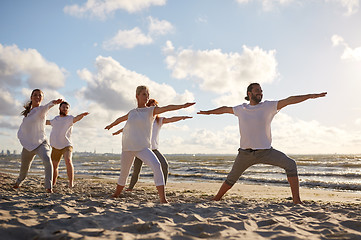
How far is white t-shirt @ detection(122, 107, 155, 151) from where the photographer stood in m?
4.91

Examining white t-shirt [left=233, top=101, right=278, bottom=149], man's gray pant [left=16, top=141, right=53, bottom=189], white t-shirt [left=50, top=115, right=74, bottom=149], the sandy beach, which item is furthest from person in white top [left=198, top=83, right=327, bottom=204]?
white t-shirt [left=50, top=115, right=74, bottom=149]

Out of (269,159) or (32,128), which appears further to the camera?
(32,128)

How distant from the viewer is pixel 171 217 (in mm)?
3584

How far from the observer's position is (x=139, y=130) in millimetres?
4918

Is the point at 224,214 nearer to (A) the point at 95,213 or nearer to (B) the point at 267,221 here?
(B) the point at 267,221

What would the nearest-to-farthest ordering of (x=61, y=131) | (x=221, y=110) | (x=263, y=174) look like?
(x=221, y=110)
(x=61, y=131)
(x=263, y=174)

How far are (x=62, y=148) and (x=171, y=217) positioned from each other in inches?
183

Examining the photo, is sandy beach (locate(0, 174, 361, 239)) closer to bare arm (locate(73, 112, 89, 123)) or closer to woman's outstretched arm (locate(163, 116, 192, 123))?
woman's outstretched arm (locate(163, 116, 192, 123))

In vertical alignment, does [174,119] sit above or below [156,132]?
above

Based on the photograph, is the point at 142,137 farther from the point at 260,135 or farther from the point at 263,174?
the point at 263,174

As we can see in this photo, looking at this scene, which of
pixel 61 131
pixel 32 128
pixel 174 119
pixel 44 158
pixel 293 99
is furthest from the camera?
pixel 61 131

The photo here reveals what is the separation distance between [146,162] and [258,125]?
6.99ft

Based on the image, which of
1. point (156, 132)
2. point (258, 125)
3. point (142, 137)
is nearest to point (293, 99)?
point (258, 125)

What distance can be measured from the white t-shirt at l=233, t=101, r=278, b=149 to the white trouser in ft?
5.42
